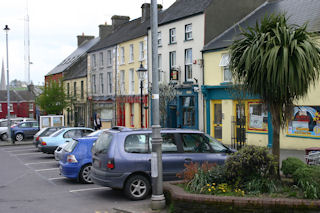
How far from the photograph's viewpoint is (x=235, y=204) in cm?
790

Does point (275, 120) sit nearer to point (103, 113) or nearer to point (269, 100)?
point (269, 100)

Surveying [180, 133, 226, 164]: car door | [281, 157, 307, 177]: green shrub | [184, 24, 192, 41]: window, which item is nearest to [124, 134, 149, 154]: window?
[180, 133, 226, 164]: car door

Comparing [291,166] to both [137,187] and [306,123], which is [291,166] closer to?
[137,187]

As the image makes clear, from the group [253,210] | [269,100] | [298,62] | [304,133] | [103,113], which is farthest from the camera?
[103,113]

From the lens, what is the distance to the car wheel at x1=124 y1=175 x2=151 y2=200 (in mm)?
10062

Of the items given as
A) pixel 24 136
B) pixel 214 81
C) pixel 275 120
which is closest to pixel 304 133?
pixel 214 81

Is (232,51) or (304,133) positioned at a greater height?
(232,51)

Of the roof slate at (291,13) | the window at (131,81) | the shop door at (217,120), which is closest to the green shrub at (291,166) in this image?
the roof slate at (291,13)

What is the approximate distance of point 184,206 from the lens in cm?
825

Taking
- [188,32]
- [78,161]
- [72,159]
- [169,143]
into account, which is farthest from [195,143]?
[188,32]

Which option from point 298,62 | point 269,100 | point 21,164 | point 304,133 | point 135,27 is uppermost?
point 135,27

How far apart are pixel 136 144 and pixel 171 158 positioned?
987mm

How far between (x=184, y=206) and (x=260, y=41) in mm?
3940

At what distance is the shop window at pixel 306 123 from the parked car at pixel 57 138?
10463mm
